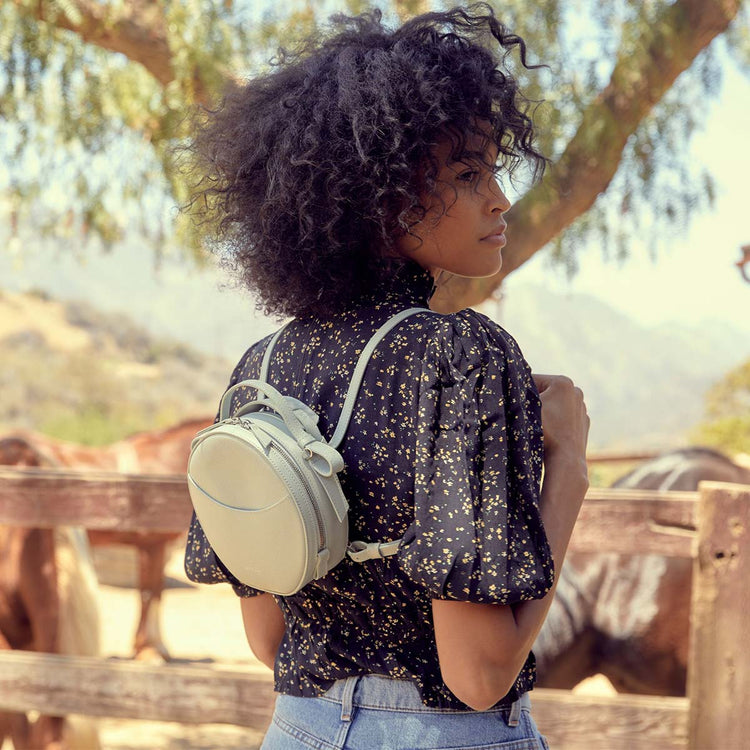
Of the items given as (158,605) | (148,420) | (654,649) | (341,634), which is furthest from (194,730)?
(148,420)

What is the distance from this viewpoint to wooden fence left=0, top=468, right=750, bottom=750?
226cm

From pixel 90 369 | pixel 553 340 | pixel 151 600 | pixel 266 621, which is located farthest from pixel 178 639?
pixel 553 340

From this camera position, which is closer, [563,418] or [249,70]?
[563,418]

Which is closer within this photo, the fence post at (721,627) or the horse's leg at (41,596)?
the fence post at (721,627)

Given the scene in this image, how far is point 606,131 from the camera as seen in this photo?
2955 mm

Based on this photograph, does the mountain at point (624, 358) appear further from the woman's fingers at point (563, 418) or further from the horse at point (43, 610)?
the woman's fingers at point (563, 418)

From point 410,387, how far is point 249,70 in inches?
77.3

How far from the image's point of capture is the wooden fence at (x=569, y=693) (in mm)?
2264

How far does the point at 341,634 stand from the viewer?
1080 mm

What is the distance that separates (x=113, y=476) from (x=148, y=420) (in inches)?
932

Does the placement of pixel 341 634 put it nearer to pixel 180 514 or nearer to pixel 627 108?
pixel 180 514

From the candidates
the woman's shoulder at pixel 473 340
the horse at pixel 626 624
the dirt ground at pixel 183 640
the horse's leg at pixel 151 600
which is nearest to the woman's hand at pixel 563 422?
the woman's shoulder at pixel 473 340

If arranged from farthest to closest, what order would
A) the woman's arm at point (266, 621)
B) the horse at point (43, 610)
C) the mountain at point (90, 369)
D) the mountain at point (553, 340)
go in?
the mountain at point (553, 340) → the mountain at point (90, 369) → the horse at point (43, 610) → the woman's arm at point (266, 621)

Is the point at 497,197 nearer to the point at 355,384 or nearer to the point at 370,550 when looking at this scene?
the point at 355,384
